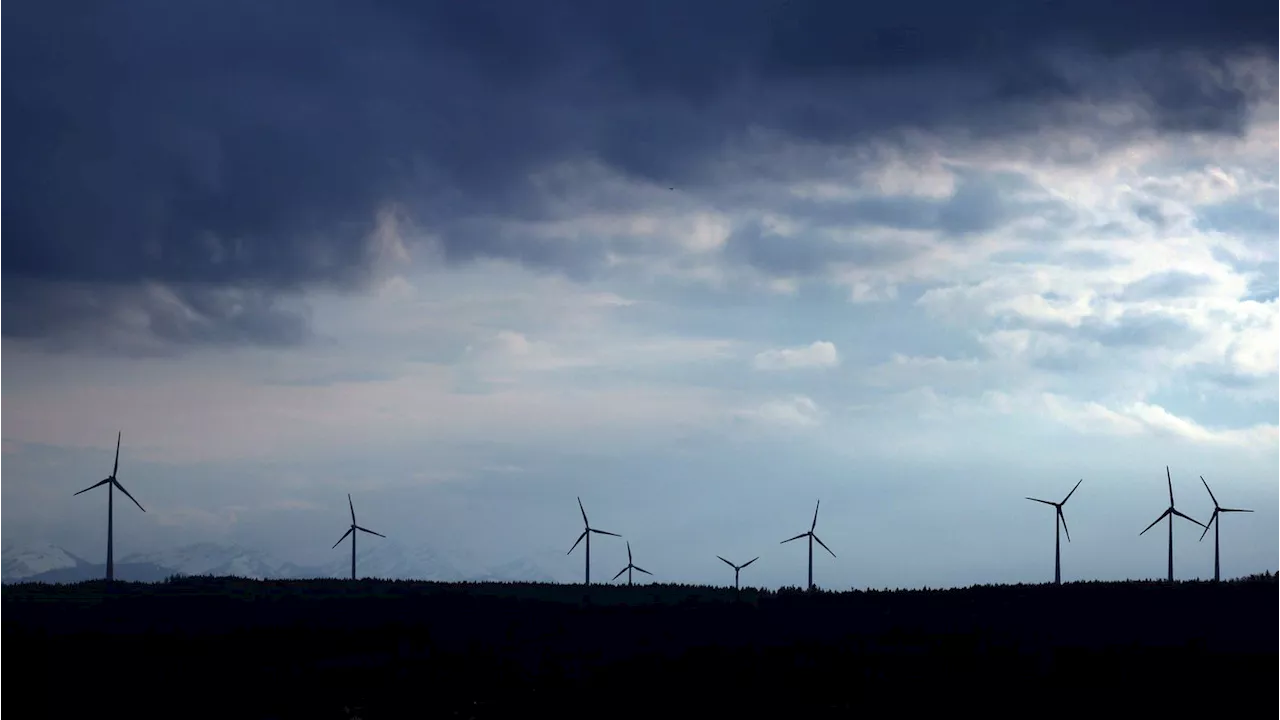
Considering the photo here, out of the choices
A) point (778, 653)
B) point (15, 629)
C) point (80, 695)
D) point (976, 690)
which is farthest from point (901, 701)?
point (15, 629)

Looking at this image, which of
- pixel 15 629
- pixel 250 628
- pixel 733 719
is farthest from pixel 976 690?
pixel 15 629

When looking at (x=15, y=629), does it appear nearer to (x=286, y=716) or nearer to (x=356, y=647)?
(x=356, y=647)

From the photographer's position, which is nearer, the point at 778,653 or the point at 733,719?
the point at 733,719

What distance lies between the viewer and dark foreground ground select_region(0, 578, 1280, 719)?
76.1m

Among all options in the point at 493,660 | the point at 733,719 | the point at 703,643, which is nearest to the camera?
the point at 733,719

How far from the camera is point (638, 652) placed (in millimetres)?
101000

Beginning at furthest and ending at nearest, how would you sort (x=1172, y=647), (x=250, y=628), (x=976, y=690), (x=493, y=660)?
1. (x=250, y=628)
2. (x=493, y=660)
3. (x=1172, y=647)
4. (x=976, y=690)

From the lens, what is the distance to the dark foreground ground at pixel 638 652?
7606 cm

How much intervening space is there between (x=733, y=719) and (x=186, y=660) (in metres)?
43.2

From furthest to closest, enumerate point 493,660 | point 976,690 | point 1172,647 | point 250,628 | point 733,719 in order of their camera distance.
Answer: point 250,628 < point 493,660 < point 1172,647 < point 976,690 < point 733,719

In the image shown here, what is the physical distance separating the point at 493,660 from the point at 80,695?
28023 millimetres

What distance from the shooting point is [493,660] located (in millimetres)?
97875

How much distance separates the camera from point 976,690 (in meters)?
78.7

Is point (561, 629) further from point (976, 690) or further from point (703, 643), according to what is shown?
point (976, 690)
